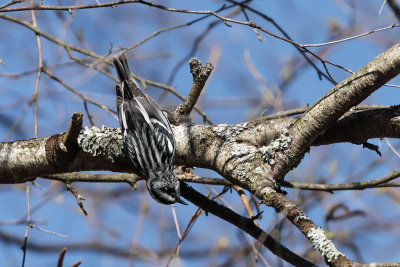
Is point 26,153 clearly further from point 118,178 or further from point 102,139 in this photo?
point 118,178

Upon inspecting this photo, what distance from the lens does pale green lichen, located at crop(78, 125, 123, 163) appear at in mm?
3486

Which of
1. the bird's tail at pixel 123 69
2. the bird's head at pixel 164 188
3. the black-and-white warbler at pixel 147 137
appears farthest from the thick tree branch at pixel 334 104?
the bird's tail at pixel 123 69

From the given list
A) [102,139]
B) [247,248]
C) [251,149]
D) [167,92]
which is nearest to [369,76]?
[251,149]

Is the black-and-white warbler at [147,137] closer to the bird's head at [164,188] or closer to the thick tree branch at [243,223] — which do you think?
the bird's head at [164,188]

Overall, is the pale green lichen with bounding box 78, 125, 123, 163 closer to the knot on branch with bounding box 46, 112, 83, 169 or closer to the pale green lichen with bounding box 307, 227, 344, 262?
the knot on branch with bounding box 46, 112, 83, 169

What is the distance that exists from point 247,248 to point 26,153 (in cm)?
192

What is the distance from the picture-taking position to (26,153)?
11.8 ft

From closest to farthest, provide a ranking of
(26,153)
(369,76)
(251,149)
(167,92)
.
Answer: (369,76) → (251,149) → (26,153) → (167,92)

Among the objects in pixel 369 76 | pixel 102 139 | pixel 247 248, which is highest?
pixel 369 76

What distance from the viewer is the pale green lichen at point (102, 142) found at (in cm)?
349

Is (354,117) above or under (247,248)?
above

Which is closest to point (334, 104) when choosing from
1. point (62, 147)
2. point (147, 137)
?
point (62, 147)

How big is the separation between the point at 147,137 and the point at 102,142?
4.74 ft

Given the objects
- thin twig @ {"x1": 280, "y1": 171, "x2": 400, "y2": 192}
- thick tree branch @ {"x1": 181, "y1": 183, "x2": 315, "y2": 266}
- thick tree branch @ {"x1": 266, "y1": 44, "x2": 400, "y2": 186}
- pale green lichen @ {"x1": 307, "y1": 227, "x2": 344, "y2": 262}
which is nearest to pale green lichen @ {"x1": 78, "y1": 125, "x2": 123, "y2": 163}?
thick tree branch @ {"x1": 181, "y1": 183, "x2": 315, "y2": 266}
